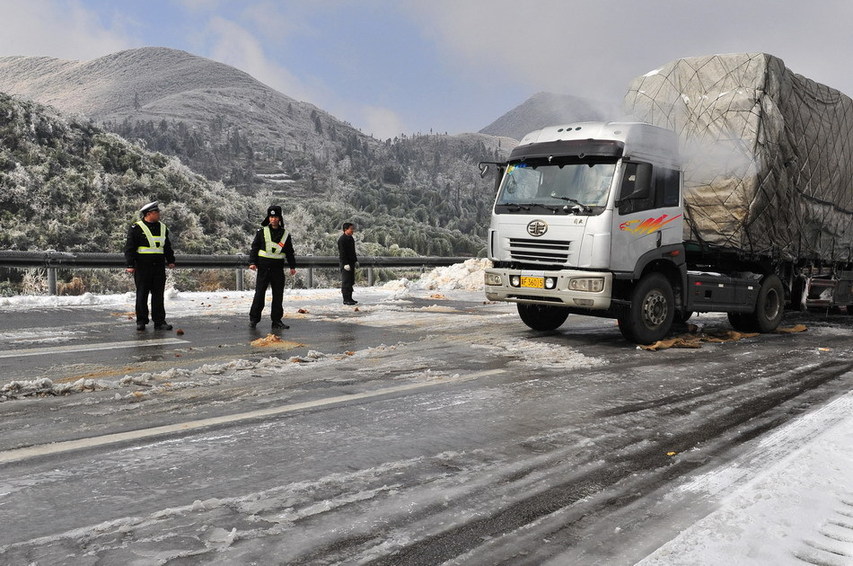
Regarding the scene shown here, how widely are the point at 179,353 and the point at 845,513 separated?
637cm

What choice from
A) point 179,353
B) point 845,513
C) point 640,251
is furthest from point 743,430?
point 179,353

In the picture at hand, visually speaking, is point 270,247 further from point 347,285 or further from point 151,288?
point 347,285

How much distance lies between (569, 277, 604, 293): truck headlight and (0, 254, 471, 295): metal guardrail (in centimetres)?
980

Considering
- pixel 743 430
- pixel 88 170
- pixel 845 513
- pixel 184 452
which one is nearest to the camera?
pixel 845 513

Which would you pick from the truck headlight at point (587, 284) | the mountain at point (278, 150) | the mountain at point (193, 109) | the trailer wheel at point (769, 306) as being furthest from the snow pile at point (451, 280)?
the mountain at point (193, 109)

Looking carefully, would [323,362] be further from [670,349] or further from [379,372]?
[670,349]

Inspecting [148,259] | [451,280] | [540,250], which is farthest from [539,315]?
[451,280]

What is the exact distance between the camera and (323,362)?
716cm

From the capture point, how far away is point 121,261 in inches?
569

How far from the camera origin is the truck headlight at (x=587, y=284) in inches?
334

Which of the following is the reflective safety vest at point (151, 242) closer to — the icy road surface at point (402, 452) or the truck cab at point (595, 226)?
the icy road surface at point (402, 452)

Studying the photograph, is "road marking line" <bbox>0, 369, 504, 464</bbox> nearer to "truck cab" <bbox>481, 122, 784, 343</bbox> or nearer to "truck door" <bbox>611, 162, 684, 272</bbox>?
"truck cab" <bbox>481, 122, 784, 343</bbox>

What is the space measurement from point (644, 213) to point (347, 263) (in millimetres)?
7309

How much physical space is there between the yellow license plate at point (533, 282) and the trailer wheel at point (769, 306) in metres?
4.07
